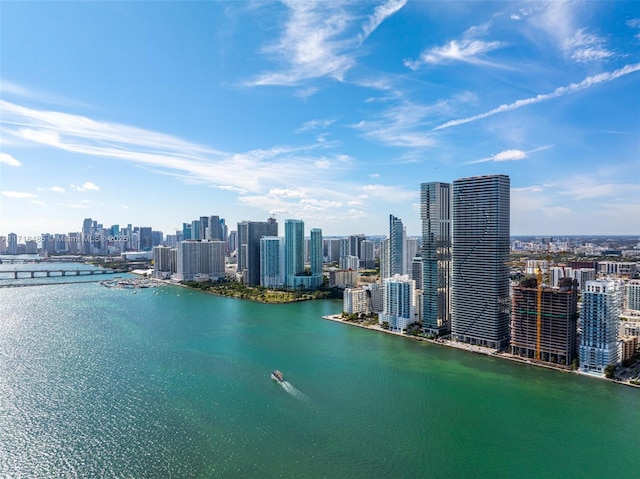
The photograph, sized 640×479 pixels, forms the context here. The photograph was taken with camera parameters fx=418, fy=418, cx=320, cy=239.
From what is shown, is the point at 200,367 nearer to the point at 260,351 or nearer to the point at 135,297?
the point at 260,351

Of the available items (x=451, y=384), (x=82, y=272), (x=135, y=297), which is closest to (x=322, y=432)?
(x=451, y=384)

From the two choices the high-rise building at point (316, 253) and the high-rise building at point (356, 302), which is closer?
the high-rise building at point (356, 302)

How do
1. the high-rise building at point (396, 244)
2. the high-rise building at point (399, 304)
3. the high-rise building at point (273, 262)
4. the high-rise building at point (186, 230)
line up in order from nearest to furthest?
the high-rise building at point (399, 304)
the high-rise building at point (396, 244)
the high-rise building at point (273, 262)
the high-rise building at point (186, 230)

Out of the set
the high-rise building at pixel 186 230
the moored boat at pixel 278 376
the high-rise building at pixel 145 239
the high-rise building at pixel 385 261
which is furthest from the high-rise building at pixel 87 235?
the moored boat at pixel 278 376

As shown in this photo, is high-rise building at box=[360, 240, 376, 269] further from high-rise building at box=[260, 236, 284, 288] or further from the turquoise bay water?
the turquoise bay water

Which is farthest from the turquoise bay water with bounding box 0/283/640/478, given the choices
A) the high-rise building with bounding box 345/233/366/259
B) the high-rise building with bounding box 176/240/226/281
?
the high-rise building with bounding box 345/233/366/259

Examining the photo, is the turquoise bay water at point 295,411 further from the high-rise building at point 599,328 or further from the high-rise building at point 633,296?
the high-rise building at point 633,296

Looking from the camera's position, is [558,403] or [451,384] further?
[451,384]
